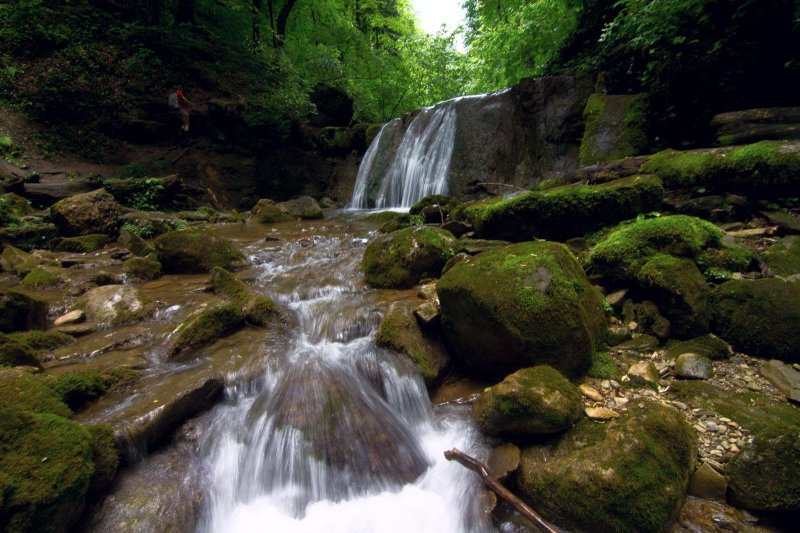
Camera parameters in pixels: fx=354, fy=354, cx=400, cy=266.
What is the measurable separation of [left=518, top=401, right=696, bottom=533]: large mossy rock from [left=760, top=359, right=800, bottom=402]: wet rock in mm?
877

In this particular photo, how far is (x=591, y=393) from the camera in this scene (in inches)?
114

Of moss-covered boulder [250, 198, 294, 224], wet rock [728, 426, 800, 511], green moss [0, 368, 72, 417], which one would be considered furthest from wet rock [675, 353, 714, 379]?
moss-covered boulder [250, 198, 294, 224]

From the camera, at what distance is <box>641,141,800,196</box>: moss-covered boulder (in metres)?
4.11

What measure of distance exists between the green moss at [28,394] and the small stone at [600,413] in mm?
3876

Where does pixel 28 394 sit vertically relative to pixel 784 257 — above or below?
below

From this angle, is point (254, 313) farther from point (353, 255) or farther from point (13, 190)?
point (13, 190)

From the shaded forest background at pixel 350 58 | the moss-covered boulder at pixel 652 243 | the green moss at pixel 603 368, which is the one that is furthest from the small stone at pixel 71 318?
the shaded forest background at pixel 350 58

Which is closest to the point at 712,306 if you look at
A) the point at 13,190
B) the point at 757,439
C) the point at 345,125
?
the point at 757,439

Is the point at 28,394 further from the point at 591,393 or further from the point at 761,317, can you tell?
the point at 761,317

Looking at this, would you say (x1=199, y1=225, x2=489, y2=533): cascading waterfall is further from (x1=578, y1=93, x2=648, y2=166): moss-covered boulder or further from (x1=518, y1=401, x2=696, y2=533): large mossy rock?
(x1=578, y1=93, x2=648, y2=166): moss-covered boulder

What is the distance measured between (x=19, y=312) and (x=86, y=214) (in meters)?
5.51

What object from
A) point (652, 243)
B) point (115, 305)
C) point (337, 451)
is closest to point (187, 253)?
point (115, 305)

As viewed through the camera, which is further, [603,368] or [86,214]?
[86,214]

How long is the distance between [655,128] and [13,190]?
47.3ft
